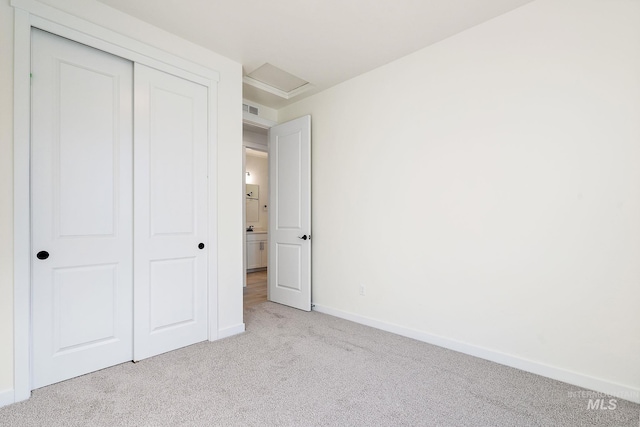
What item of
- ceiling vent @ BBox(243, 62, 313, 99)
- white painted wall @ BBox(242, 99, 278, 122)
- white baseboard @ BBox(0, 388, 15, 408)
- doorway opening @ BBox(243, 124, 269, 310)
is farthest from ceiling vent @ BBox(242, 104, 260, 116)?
white baseboard @ BBox(0, 388, 15, 408)

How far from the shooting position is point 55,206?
2.09 m

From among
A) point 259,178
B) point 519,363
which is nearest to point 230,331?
point 519,363

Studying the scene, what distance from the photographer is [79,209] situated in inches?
86.4

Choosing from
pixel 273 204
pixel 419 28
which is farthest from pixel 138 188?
pixel 419 28

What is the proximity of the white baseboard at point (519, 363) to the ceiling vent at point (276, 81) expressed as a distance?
2779 mm

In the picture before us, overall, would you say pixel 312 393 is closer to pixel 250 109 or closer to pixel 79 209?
pixel 79 209

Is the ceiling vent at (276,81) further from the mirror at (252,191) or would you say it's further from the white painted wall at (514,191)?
the mirror at (252,191)

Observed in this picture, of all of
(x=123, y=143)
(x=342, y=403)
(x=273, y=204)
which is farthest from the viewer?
(x=273, y=204)

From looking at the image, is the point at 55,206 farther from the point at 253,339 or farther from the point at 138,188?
the point at 253,339

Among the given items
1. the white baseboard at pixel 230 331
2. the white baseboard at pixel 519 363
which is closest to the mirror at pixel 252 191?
the white baseboard at pixel 230 331

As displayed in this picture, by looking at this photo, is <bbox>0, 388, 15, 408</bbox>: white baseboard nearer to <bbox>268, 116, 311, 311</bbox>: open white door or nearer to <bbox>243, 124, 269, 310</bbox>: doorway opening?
<bbox>268, 116, 311, 311</bbox>: open white door

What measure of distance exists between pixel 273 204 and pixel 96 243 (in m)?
2.23

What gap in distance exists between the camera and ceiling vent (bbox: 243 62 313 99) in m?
3.31

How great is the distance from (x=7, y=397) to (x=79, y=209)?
1205 mm
